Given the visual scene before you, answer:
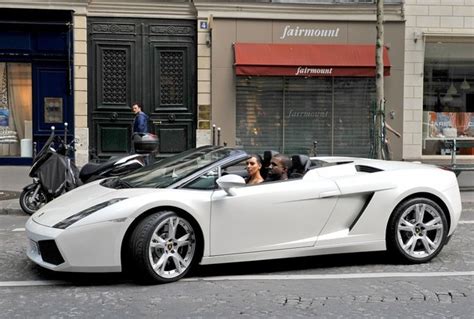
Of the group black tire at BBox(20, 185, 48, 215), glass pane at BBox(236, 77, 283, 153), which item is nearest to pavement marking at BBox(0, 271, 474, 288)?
black tire at BBox(20, 185, 48, 215)

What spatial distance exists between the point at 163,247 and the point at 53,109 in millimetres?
10872

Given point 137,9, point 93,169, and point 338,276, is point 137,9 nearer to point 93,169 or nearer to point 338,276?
point 93,169

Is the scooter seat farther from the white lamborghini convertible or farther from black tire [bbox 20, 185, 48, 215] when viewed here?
the white lamborghini convertible

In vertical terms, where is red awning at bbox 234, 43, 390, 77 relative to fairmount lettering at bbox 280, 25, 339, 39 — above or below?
below

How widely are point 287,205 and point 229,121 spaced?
32.4ft

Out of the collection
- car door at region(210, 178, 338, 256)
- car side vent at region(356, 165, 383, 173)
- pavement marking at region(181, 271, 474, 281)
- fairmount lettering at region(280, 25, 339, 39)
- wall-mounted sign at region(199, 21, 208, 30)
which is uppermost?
wall-mounted sign at region(199, 21, 208, 30)

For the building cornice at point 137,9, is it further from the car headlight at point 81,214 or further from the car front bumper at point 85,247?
the car front bumper at point 85,247

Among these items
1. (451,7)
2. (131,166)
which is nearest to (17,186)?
(131,166)

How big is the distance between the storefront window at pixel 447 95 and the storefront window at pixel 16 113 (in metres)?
10.3

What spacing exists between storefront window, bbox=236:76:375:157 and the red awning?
19.1 inches

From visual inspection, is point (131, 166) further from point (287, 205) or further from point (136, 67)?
point (136, 67)

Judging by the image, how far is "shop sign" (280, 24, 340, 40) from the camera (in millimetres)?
15578

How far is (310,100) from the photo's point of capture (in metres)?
15.8

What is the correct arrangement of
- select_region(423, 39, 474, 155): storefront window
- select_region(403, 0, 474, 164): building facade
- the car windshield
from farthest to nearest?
1. select_region(423, 39, 474, 155): storefront window
2. select_region(403, 0, 474, 164): building facade
3. the car windshield
